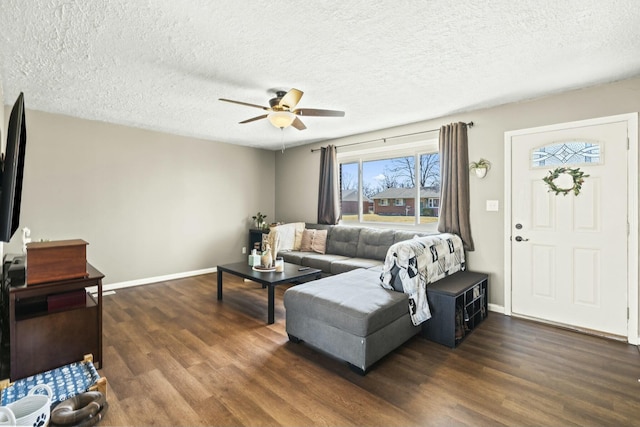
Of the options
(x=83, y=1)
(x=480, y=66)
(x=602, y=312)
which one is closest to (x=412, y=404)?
(x=602, y=312)

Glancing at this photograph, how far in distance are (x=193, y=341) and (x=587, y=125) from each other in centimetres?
431

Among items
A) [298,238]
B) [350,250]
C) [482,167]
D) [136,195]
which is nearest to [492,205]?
[482,167]

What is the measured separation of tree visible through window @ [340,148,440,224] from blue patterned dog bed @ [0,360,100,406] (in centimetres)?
401

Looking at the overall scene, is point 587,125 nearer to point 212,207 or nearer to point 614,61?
point 614,61

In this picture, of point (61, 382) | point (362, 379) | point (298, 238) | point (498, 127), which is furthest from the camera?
point (298, 238)

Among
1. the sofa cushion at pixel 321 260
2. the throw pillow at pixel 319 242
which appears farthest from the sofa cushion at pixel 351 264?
the throw pillow at pixel 319 242

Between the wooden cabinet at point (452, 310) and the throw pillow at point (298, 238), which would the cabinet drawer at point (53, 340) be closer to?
the wooden cabinet at point (452, 310)

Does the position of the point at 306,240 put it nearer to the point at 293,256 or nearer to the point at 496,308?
the point at 293,256

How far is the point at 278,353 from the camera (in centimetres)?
257

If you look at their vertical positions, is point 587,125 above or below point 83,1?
below

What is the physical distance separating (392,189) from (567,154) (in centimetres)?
223

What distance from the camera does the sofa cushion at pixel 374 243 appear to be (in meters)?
4.39

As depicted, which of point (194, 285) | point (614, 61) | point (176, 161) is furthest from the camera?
point (176, 161)

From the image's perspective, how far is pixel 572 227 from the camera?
10.2 ft
